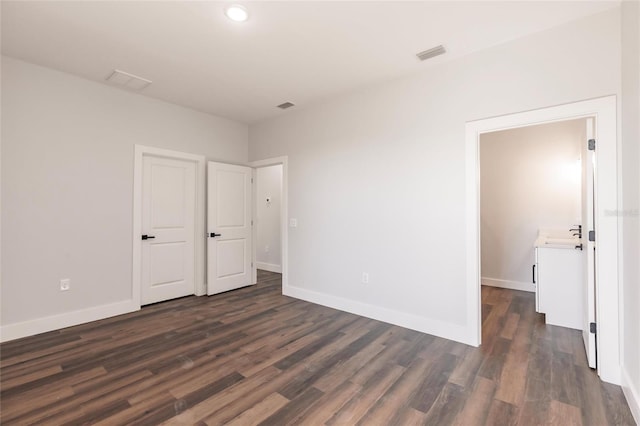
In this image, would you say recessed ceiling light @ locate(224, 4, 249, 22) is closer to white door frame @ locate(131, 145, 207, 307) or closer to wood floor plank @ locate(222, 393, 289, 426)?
white door frame @ locate(131, 145, 207, 307)

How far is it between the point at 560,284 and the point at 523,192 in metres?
1.87

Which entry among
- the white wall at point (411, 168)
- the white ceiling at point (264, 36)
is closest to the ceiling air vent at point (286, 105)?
the white wall at point (411, 168)

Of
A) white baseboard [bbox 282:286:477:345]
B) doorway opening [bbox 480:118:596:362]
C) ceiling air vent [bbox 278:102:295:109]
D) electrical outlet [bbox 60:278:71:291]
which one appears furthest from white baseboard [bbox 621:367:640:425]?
electrical outlet [bbox 60:278:71:291]

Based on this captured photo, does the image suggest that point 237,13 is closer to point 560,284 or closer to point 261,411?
point 261,411

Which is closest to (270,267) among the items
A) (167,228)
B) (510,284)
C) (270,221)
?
(270,221)

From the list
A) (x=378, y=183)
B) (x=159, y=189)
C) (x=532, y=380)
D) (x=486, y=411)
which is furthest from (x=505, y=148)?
(x=159, y=189)

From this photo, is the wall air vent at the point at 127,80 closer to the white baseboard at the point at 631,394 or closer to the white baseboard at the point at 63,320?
the white baseboard at the point at 63,320

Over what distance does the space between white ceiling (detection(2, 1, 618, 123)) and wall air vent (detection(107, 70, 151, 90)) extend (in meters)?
0.09

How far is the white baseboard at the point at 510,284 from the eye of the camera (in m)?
4.52

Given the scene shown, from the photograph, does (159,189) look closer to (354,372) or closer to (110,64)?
(110,64)

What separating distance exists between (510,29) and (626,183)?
1.50 meters

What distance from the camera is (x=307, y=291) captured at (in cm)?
421

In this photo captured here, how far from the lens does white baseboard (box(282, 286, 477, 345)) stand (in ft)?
9.42

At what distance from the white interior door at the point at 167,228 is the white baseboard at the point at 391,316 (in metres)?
1.68
